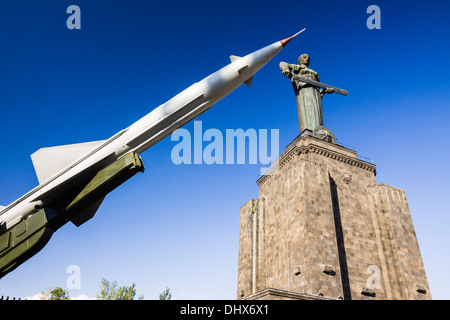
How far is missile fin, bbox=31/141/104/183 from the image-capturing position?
12.7 m

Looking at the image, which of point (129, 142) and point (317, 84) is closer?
point (129, 142)

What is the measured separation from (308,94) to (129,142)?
956 inches

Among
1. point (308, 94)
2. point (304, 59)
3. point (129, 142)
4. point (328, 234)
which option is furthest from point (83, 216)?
point (304, 59)

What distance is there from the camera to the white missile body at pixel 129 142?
453 inches

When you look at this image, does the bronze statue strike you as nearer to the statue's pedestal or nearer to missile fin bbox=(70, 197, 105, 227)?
the statue's pedestal

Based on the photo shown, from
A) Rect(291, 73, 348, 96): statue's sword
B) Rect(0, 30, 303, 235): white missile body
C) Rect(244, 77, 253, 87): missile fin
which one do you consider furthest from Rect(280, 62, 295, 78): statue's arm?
Rect(244, 77, 253, 87): missile fin

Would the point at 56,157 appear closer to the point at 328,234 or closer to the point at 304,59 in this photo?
the point at 328,234

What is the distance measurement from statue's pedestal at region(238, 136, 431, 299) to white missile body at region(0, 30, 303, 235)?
1184cm

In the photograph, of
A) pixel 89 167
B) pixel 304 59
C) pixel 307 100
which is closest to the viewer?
pixel 89 167

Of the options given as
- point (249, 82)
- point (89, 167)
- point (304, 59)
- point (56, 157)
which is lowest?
point (89, 167)

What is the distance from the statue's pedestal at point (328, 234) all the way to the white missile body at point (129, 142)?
11.8 meters

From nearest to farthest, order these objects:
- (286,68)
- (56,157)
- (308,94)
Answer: (56,157) → (308,94) → (286,68)

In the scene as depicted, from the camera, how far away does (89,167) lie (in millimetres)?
11609
